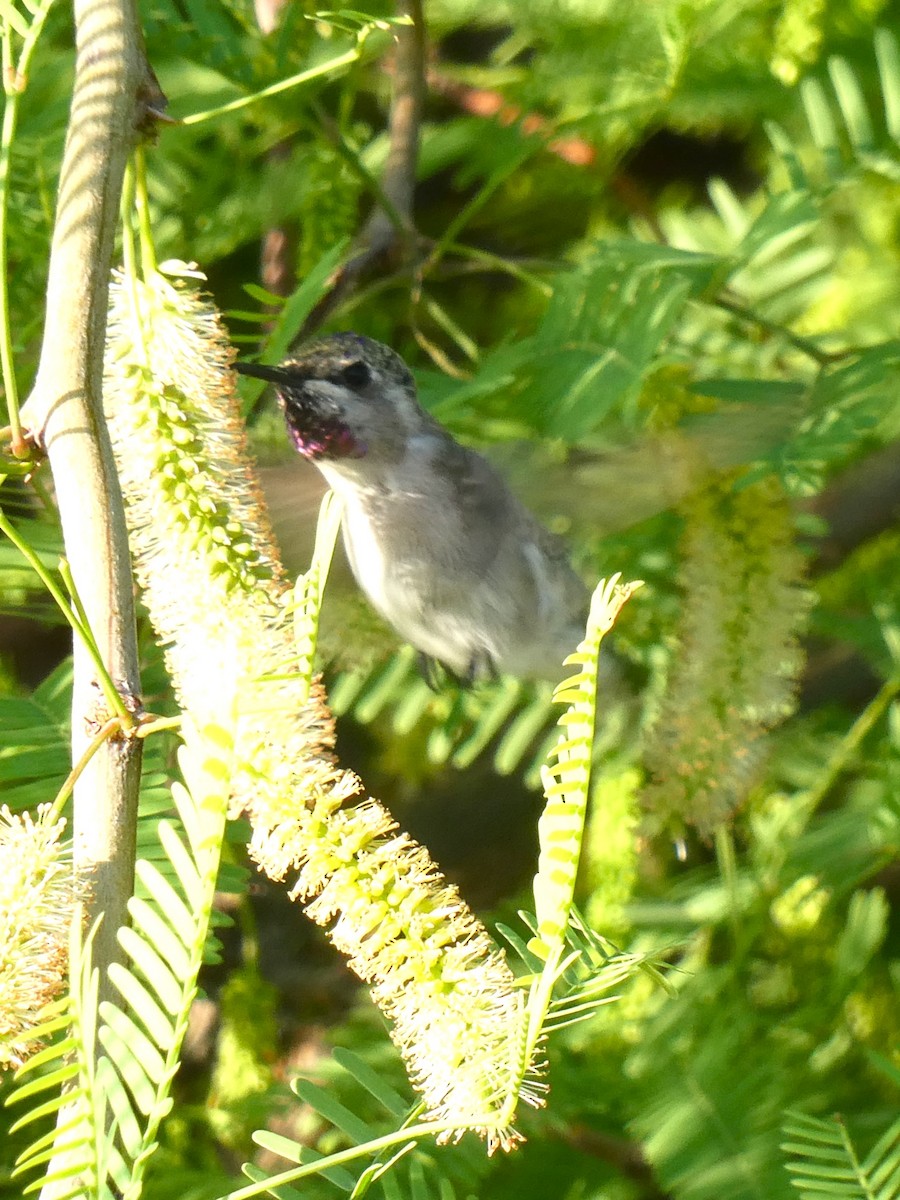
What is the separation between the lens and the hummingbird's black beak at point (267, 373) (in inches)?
41.8

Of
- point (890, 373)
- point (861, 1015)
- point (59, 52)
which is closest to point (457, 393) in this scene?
point (890, 373)

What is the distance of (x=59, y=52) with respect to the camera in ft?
4.67

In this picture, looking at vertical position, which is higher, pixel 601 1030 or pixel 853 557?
pixel 853 557

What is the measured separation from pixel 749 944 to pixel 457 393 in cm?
63

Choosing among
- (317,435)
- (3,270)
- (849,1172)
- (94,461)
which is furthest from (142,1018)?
(317,435)

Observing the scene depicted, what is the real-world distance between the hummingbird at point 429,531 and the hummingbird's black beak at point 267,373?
0.04 meters

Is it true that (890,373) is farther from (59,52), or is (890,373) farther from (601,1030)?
(59,52)

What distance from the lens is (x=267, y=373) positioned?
108 centimetres

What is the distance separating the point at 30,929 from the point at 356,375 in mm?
648

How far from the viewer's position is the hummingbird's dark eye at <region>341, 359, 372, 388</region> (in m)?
1.19

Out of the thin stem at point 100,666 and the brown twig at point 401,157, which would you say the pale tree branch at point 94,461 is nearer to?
the thin stem at point 100,666

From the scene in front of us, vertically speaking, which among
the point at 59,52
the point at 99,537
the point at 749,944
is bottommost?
the point at 749,944

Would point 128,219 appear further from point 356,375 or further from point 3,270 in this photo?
point 356,375

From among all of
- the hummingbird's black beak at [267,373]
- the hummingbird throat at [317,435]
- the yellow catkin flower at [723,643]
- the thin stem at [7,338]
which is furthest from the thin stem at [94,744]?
the yellow catkin flower at [723,643]
